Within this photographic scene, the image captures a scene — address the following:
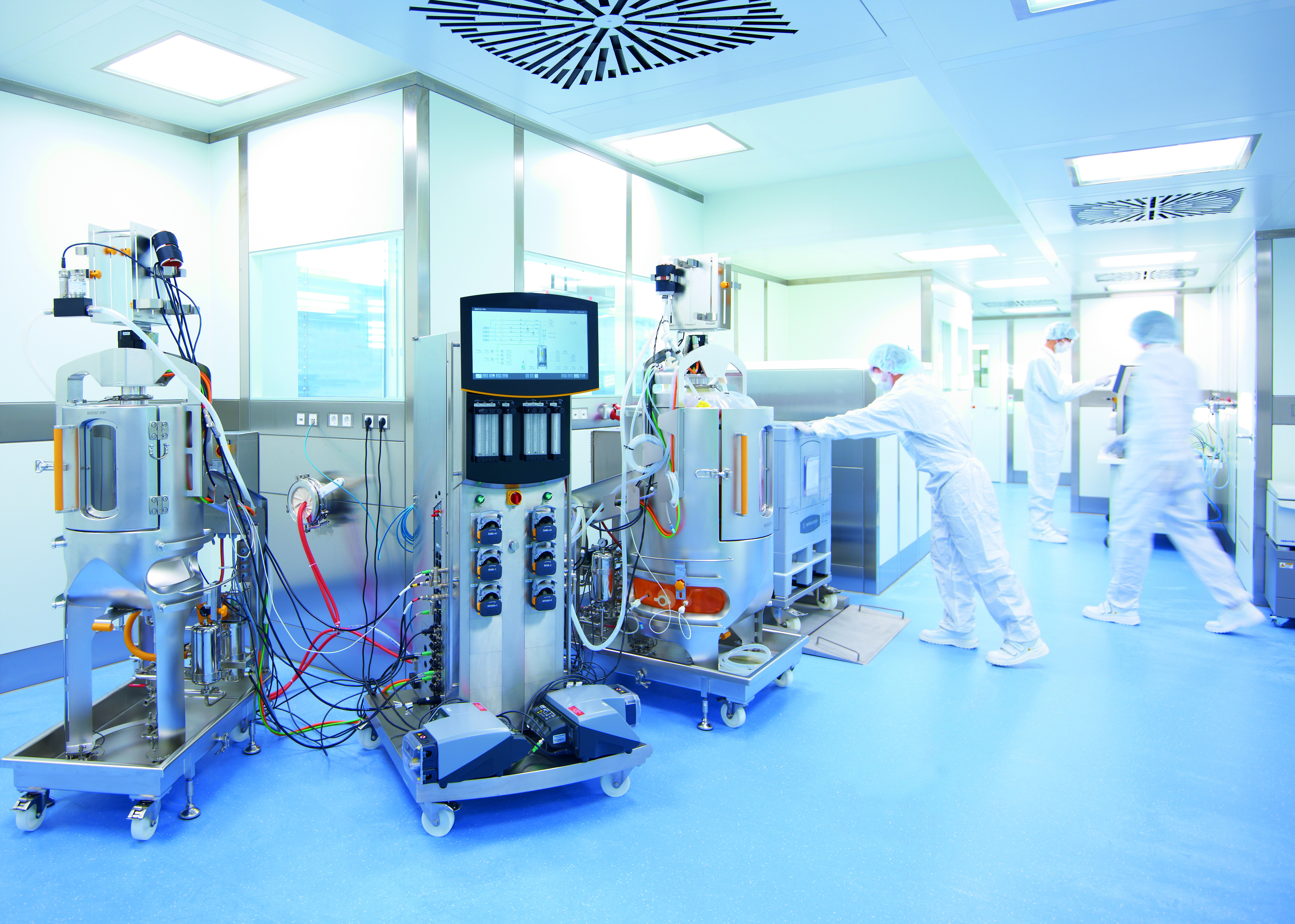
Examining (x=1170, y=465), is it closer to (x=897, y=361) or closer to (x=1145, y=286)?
(x=897, y=361)

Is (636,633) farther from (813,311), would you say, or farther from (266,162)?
(813,311)

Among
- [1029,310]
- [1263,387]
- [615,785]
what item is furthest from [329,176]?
[1029,310]

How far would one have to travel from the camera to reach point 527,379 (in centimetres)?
253

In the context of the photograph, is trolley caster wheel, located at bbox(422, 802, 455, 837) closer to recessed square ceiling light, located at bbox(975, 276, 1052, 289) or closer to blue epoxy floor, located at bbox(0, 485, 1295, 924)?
blue epoxy floor, located at bbox(0, 485, 1295, 924)

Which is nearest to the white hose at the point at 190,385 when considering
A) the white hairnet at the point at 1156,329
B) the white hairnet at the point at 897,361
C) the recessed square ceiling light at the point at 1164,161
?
the white hairnet at the point at 897,361

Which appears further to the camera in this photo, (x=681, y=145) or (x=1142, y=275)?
(x=1142, y=275)

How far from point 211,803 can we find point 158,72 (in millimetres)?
3004

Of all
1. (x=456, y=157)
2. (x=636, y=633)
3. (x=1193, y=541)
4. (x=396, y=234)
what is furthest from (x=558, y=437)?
(x=1193, y=541)

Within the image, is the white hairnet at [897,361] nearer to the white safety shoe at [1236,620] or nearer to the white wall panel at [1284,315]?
the white safety shoe at [1236,620]

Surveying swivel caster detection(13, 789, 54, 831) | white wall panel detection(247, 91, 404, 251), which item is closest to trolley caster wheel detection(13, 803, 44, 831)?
swivel caster detection(13, 789, 54, 831)

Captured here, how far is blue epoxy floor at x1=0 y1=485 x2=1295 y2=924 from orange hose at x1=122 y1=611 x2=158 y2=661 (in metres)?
0.45

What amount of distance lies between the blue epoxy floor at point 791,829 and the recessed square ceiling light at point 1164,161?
2321 mm

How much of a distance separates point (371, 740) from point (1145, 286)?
297 inches

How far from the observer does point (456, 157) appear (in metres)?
3.47
